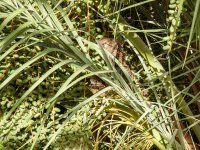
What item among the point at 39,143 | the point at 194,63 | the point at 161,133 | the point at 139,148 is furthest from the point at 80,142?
the point at 194,63

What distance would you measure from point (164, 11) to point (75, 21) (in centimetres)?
43

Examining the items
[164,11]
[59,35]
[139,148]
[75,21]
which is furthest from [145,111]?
[75,21]

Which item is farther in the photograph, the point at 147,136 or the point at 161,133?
the point at 147,136

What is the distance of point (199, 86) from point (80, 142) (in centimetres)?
57

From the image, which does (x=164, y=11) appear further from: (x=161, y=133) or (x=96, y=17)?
(x=161, y=133)

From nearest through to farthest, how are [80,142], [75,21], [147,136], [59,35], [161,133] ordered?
[59,35], [161,133], [147,136], [80,142], [75,21]

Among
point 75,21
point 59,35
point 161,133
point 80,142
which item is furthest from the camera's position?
point 75,21

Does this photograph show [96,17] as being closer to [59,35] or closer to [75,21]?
[75,21]

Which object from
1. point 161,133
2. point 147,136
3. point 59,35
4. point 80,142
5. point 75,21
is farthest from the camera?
point 75,21

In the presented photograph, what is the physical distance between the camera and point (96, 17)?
6.96 ft

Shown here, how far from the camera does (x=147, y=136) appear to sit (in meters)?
1.63

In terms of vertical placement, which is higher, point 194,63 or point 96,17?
point 96,17

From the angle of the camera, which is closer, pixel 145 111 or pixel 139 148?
pixel 145 111

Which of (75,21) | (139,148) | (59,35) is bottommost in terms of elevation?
(139,148)
